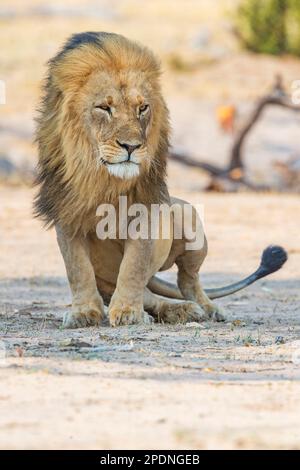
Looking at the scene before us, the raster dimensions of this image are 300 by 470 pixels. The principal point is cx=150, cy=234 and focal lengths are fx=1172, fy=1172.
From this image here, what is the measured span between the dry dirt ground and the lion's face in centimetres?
80

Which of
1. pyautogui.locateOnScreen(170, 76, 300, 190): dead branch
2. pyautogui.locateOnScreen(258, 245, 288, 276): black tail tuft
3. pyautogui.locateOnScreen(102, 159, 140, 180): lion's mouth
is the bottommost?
pyautogui.locateOnScreen(170, 76, 300, 190): dead branch

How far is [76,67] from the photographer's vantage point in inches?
220

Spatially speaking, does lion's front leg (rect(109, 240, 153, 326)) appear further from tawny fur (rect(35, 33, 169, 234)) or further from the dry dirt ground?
tawny fur (rect(35, 33, 169, 234))

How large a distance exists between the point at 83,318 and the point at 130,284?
0.92ft

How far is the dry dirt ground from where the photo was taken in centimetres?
353

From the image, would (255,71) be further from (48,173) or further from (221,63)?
(48,173)

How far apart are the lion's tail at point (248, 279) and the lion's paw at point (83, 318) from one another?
2.46 feet

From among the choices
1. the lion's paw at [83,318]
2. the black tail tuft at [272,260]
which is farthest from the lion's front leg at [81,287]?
the black tail tuft at [272,260]

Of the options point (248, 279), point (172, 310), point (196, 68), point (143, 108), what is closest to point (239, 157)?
point (196, 68)

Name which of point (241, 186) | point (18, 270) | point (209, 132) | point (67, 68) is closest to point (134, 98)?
point (67, 68)

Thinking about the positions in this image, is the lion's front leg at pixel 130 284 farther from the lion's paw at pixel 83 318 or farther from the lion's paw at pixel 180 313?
the lion's paw at pixel 180 313

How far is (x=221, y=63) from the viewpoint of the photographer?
805 inches

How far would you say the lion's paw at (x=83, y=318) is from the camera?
5.67m

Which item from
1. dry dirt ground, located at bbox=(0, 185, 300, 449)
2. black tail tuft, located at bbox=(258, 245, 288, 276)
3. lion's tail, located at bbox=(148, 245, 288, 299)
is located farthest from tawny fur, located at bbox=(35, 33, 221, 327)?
black tail tuft, located at bbox=(258, 245, 288, 276)
